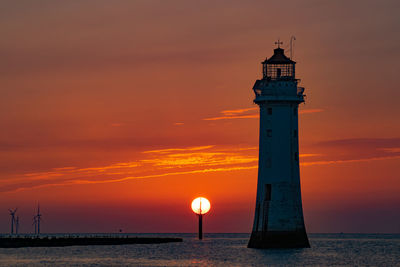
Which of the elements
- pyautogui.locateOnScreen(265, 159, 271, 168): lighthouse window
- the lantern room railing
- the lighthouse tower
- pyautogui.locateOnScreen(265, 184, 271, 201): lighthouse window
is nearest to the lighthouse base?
the lighthouse tower

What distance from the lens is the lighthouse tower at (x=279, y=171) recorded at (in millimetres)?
91250

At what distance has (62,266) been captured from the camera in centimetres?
9550

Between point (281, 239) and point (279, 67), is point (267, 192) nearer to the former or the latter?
point (281, 239)

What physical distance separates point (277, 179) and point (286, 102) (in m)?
8.92

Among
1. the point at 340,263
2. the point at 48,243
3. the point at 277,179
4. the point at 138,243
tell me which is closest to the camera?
the point at 277,179

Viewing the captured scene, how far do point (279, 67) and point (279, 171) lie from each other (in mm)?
13133

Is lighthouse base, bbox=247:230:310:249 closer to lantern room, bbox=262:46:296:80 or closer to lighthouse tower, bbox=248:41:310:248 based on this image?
lighthouse tower, bbox=248:41:310:248

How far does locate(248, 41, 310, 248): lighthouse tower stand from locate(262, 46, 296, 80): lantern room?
2.51 metres

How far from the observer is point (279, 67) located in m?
95.8

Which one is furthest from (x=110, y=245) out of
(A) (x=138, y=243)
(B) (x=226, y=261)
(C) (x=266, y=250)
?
(C) (x=266, y=250)

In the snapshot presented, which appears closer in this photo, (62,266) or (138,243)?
(62,266)

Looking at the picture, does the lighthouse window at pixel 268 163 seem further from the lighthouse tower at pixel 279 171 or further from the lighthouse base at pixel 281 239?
the lighthouse base at pixel 281 239

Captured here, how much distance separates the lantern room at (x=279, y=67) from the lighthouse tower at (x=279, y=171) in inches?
98.8

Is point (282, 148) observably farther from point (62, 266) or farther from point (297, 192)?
point (62, 266)
